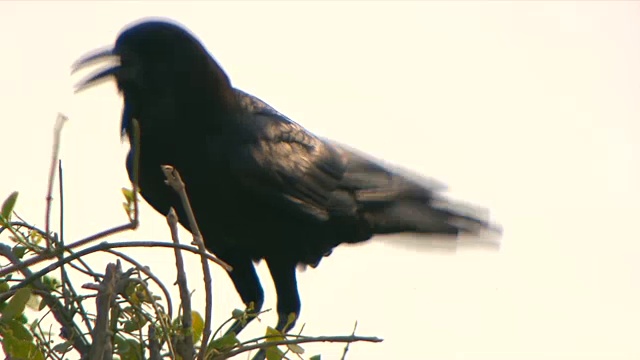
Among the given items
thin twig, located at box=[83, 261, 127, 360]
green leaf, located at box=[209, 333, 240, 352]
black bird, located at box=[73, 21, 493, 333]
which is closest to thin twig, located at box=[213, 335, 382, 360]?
green leaf, located at box=[209, 333, 240, 352]

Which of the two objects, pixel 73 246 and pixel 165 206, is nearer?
pixel 73 246

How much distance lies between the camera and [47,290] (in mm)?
3025

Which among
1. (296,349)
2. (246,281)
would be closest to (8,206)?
(296,349)

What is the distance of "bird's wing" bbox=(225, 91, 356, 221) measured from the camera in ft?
19.8

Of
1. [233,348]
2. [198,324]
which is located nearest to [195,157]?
[198,324]

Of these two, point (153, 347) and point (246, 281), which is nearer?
point (153, 347)

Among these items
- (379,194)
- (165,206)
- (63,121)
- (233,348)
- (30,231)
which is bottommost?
(233,348)

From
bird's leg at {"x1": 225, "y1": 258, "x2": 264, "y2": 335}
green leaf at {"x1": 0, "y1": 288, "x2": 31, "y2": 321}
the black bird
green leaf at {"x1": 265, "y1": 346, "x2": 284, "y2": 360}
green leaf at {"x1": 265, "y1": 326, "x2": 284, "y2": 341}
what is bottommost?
green leaf at {"x1": 0, "y1": 288, "x2": 31, "y2": 321}

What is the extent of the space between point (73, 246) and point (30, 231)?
45 centimetres

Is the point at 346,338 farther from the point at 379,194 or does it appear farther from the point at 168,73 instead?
the point at 379,194

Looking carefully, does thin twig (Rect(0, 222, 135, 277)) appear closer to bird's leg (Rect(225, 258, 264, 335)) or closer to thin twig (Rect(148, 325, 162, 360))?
thin twig (Rect(148, 325, 162, 360))

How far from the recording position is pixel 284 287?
6.20 metres

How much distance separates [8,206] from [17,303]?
1.18 ft

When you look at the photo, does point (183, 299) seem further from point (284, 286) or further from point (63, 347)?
point (284, 286)
